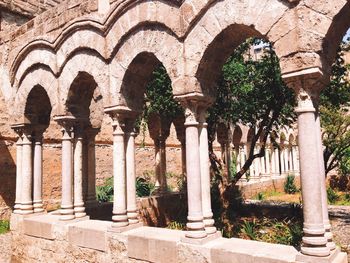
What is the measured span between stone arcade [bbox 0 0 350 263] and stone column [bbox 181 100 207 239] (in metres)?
0.01

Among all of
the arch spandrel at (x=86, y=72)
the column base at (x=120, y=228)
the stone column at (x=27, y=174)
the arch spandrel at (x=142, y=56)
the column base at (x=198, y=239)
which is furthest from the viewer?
the stone column at (x=27, y=174)

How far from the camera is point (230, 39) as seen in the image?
4449 millimetres

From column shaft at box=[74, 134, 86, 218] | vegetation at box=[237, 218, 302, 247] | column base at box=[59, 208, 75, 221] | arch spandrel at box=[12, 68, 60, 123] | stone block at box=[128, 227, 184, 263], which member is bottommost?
vegetation at box=[237, 218, 302, 247]

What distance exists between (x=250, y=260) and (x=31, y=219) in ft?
14.2

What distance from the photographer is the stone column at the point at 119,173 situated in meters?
5.14

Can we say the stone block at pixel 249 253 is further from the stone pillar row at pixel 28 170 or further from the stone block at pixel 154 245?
the stone pillar row at pixel 28 170

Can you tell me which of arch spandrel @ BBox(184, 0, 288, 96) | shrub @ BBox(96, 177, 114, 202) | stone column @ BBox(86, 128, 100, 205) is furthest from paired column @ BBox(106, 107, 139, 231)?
shrub @ BBox(96, 177, 114, 202)

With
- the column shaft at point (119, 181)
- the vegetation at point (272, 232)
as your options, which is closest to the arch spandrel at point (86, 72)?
the column shaft at point (119, 181)

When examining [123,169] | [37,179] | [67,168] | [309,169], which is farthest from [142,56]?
[37,179]

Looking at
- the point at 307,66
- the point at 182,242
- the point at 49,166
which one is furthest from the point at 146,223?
the point at 307,66

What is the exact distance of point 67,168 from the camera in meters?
6.09

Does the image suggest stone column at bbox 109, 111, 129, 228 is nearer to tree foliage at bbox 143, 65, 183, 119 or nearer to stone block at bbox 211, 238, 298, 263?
stone block at bbox 211, 238, 298, 263

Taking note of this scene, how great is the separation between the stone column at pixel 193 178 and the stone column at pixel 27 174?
3745mm

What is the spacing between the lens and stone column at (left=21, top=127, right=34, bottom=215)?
6.70m
